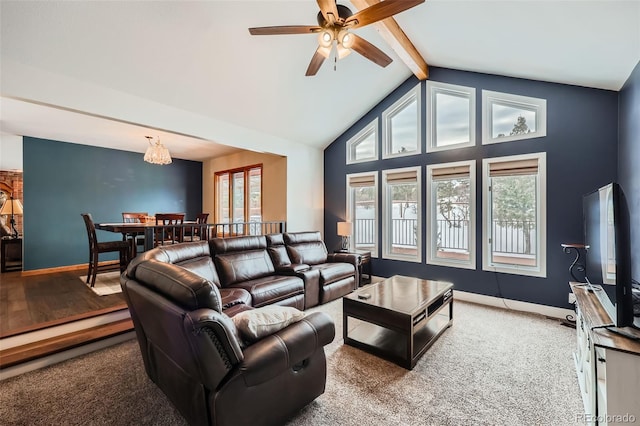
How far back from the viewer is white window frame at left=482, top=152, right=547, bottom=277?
11.4 feet

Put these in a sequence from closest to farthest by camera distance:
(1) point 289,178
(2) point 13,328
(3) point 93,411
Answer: (3) point 93,411 < (2) point 13,328 < (1) point 289,178

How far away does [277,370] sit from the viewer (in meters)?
1.44

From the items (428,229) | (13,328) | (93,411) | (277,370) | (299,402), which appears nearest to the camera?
(277,370)

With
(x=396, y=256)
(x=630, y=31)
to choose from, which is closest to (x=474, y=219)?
(x=396, y=256)

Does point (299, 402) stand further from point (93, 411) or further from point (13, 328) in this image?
point (13, 328)

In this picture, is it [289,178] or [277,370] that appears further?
[289,178]

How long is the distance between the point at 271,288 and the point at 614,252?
2.81m

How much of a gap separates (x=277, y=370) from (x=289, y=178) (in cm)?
400

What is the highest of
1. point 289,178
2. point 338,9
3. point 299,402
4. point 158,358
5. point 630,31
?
point 338,9

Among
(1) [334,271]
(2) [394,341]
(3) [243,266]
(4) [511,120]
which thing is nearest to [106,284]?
(3) [243,266]

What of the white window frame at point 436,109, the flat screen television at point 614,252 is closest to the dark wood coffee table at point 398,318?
the flat screen television at point 614,252

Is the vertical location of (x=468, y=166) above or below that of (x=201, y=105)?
below

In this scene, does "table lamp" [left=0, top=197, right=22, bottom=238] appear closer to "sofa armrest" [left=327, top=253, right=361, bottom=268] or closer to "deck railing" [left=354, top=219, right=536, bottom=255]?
"sofa armrest" [left=327, top=253, right=361, bottom=268]

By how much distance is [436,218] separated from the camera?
4391 mm
